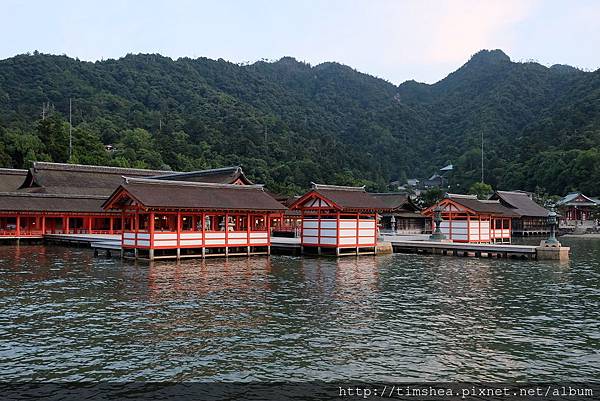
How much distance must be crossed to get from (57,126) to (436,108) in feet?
382

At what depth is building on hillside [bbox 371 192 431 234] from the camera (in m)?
67.1

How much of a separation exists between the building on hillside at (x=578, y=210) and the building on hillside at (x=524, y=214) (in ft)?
24.0

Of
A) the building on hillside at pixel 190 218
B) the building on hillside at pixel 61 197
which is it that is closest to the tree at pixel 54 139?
the building on hillside at pixel 61 197

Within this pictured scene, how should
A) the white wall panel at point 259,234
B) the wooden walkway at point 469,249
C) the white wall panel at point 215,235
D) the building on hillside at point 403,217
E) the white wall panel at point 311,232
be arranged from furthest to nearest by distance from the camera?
the building on hillside at point 403,217 < the white wall panel at point 311,232 < the wooden walkway at point 469,249 < the white wall panel at point 259,234 < the white wall panel at point 215,235

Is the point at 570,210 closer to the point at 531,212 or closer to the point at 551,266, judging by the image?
the point at 531,212

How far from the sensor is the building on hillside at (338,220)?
3628cm

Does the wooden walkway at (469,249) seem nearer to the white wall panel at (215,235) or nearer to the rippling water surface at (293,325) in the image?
the rippling water surface at (293,325)

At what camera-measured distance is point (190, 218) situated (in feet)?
121

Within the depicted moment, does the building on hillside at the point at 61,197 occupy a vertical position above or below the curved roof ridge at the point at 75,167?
below

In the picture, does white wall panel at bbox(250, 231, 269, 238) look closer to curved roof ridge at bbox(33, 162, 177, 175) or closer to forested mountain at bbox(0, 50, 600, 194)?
curved roof ridge at bbox(33, 162, 177, 175)

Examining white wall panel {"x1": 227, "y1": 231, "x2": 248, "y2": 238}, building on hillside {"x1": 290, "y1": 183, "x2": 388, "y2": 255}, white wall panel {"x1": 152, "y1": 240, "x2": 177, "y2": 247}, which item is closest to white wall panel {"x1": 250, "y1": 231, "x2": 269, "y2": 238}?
white wall panel {"x1": 227, "y1": 231, "x2": 248, "y2": 238}

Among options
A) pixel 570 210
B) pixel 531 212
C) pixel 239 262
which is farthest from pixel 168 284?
pixel 570 210

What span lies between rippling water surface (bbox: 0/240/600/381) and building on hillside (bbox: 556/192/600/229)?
60.9 metres

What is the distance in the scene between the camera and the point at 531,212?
73.1 meters
